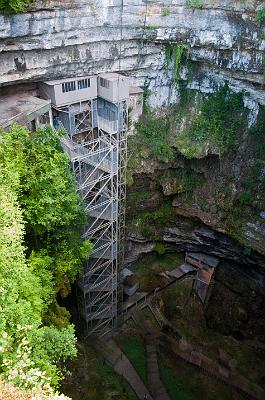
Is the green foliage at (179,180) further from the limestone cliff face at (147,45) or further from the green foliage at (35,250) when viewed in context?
the green foliage at (35,250)

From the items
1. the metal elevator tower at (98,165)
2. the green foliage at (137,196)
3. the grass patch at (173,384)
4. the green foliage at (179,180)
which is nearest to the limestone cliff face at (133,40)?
the metal elevator tower at (98,165)

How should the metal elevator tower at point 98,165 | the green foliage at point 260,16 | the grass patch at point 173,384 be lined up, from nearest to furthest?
the green foliage at point 260,16 < the metal elevator tower at point 98,165 < the grass patch at point 173,384

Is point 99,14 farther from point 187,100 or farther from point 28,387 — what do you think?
point 28,387

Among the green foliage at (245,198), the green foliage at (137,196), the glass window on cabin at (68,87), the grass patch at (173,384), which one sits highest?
the glass window on cabin at (68,87)

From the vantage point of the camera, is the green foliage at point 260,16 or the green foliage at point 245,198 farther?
the green foliage at point 245,198

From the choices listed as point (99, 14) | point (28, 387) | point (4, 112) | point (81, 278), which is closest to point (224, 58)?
point (99, 14)

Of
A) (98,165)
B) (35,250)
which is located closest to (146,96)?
(98,165)

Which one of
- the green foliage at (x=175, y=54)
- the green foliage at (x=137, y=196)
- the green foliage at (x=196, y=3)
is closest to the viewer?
the green foliage at (x=196, y=3)

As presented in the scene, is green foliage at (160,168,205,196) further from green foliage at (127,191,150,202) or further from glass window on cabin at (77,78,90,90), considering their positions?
glass window on cabin at (77,78,90,90)
